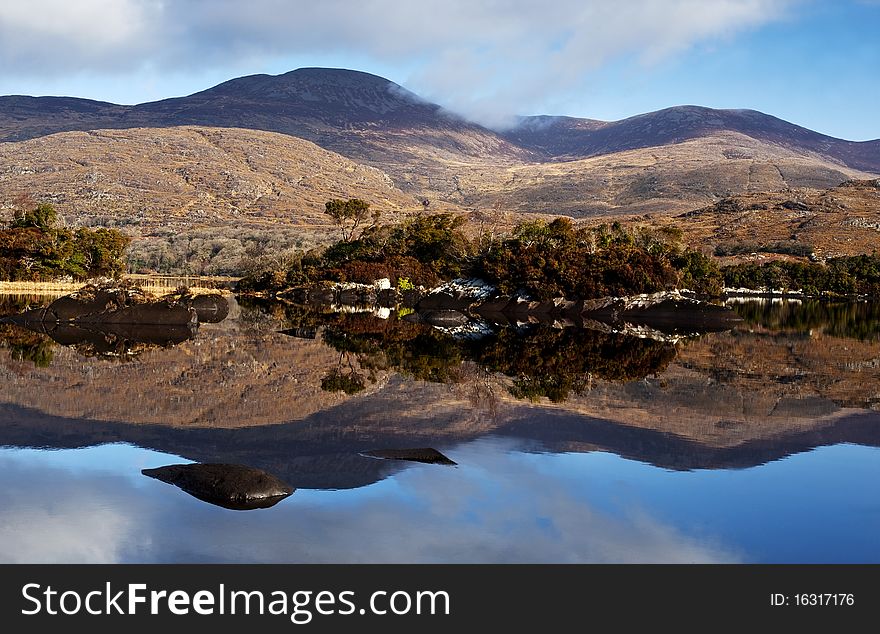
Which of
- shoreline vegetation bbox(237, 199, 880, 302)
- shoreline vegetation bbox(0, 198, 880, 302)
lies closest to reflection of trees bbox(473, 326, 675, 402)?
shoreline vegetation bbox(237, 199, 880, 302)

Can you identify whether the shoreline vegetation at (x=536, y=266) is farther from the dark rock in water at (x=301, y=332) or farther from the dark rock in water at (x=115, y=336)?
the dark rock in water at (x=115, y=336)

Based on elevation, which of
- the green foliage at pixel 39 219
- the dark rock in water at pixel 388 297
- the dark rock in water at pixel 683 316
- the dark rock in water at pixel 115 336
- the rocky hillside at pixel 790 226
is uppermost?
the rocky hillside at pixel 790 226

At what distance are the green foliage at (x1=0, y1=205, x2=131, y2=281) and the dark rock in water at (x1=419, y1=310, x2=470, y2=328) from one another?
107 feet

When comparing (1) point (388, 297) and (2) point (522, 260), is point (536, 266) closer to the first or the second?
(2) point (522, 260)

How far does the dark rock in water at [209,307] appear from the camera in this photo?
44625 millimetres

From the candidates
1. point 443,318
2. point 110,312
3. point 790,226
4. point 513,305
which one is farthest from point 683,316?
point 790,226

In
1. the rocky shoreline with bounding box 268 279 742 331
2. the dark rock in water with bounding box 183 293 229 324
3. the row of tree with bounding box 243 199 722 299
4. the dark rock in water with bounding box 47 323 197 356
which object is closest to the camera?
the dark rock in water with bounding box 47 323 197 356

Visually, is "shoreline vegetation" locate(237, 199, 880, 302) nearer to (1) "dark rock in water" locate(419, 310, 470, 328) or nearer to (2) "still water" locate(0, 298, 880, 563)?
(1) "dark rock in water" locate(419, 310, 470, 328)

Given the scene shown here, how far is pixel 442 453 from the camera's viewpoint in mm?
15055

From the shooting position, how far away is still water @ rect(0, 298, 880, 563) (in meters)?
10.3

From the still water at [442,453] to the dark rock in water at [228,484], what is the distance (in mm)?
178

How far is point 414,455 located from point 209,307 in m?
35.1

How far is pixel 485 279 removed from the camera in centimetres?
6581

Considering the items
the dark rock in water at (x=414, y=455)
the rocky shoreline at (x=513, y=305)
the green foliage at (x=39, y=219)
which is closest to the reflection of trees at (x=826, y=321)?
the rocky shoreline at (x=513, y=305)
